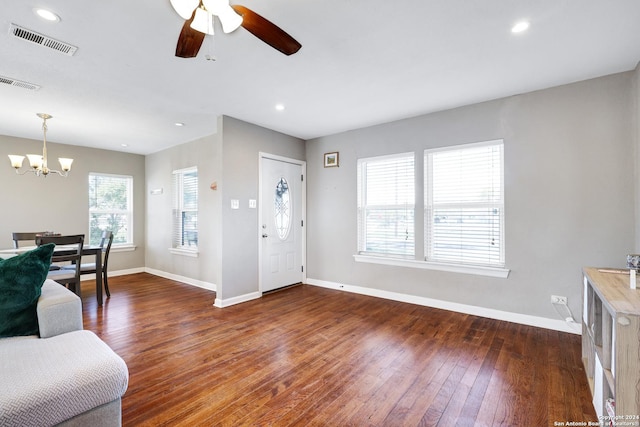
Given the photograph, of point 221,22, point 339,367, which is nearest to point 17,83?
point 221,22

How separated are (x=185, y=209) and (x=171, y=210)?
38cm

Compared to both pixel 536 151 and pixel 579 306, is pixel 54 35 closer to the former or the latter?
pixel 536 151

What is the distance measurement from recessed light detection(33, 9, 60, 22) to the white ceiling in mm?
45

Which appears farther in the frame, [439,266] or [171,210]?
[171,210]

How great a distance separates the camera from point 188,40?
1676 mm

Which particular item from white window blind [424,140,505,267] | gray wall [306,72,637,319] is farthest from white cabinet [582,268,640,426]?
white window blind [424,140,505,267]

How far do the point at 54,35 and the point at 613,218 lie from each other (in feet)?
16.1

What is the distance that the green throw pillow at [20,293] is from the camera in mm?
1625

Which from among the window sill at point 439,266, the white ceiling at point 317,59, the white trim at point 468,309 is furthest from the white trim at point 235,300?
the white ceiling at point 317,59

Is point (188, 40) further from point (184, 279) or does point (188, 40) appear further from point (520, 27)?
point (184, 279)

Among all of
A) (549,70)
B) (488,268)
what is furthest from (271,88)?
(488,268)

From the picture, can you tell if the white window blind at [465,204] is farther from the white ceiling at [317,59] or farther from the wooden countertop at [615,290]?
the wooden countertop at [615,290]

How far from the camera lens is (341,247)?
466cm

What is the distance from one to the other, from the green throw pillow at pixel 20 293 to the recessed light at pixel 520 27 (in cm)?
348
